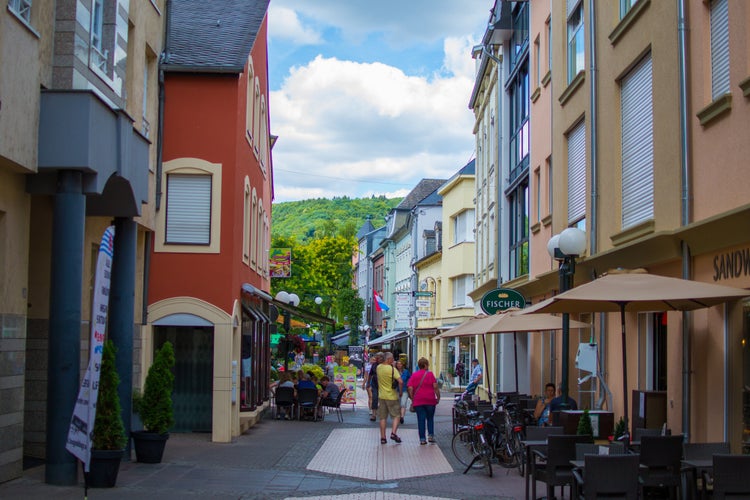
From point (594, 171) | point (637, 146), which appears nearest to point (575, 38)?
point (594, 171)

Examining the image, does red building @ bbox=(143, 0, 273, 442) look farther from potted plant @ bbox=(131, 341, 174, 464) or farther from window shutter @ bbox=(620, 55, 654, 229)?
window shutter @ bbox=(620, 55, 654, 229)

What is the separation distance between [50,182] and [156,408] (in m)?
4.17

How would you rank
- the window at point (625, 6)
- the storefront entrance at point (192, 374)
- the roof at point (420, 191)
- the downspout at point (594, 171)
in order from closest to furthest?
the window at point (625, 6) < the downspout at point (594, 171) < the storefront entrance at point (192, 374) < the roof at point (420, 191)

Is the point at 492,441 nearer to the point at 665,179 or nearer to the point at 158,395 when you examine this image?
the point at 665,179

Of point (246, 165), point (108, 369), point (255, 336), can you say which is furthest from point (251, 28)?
point (108, 369)

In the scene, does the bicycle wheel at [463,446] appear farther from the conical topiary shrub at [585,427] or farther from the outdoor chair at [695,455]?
the outdoor chair at [695,455]

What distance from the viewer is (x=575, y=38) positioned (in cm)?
1900

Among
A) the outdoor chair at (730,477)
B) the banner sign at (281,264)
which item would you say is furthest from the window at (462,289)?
the outdoor chair at (730,477)

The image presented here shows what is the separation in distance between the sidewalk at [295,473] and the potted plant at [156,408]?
0.29 m

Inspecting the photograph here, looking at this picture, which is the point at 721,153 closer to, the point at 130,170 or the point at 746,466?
the point at 746,466

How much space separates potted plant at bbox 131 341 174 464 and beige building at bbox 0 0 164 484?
1485mm

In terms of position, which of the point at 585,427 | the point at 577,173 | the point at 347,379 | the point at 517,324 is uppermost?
the point at 577,173

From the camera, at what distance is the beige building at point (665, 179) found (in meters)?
10.2

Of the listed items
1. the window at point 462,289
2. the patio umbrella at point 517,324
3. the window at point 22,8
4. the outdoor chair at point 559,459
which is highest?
the window at point 22,8
